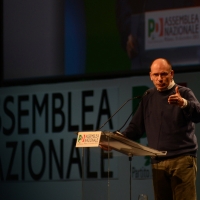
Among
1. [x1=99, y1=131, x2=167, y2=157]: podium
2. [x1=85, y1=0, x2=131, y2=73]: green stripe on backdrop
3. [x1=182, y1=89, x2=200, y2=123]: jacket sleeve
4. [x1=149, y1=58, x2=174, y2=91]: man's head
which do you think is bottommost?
[x1=99, y1=131, x2=167, y2=157]: podium

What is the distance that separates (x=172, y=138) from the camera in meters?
3.23

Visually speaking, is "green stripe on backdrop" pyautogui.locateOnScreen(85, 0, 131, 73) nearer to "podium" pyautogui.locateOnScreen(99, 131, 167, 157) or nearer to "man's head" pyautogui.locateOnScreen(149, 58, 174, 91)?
"man's head" pyautogui.locateOnScreen(149, 58, 174, 91)

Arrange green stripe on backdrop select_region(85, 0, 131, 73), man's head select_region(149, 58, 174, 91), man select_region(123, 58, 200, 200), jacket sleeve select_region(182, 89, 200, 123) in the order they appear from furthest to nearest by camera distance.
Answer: green stripe on backdrop select_region(85, 0, 131, 73), man's head select_region(149, 58, 174, 91), man select_region(123, 58, 200, 200), jacket sleeve select_region(182, 89, 200, 123)

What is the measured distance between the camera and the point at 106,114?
204 inches

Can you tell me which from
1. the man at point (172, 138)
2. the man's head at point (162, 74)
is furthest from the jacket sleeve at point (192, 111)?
the man's head at point (162, 74)

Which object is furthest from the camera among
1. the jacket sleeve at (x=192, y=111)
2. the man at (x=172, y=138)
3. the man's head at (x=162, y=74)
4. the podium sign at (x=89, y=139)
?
the man's head at (x=162, y=74)

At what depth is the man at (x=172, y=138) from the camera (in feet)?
10.4

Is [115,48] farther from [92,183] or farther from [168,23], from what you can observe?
[92,183]

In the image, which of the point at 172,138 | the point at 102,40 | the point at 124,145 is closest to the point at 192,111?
the point at 172,138

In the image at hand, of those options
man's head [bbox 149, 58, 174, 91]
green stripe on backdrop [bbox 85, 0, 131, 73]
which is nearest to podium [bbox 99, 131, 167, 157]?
man's head [bbox 149, 58, 174, 91]

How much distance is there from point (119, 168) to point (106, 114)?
54cm

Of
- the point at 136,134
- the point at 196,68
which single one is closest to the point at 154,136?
the point at 136,134

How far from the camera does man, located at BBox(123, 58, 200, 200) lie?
3.18 m

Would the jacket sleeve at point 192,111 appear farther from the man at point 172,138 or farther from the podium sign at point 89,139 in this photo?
the podium sign at point 89,139
